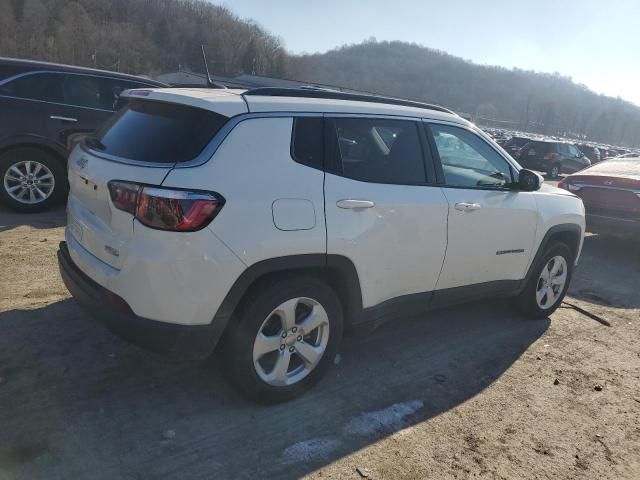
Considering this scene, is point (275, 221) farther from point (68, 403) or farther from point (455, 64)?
point (455, 64)

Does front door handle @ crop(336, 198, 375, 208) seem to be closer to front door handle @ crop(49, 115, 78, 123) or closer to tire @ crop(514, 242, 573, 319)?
tire @ crop(514, 242, 573, 319)

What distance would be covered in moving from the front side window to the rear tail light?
192cm

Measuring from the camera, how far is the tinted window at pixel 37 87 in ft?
21.3

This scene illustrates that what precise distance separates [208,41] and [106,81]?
86881 mm

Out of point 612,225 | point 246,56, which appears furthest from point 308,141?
point 246,56

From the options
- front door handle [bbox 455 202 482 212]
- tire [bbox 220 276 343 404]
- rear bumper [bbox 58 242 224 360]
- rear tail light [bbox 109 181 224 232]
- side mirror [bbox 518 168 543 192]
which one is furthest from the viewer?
side mirror [bbox 518 168 543 192]

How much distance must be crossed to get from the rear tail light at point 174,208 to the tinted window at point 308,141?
24.5 inches

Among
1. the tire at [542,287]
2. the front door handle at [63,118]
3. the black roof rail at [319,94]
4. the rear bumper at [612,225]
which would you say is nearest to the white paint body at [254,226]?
the black roof rail at [319,94]

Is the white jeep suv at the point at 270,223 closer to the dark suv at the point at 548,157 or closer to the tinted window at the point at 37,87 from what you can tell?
the tinted window at the point at 37,87

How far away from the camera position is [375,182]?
3375mm

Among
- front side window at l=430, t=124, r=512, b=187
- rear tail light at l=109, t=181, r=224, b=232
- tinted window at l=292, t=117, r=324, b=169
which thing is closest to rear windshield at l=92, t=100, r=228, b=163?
rear tail light at l=109, t=181, r=224, b=232

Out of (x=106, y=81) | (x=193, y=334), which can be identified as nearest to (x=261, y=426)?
(x=193, y=334)

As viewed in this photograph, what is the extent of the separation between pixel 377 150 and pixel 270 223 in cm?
108

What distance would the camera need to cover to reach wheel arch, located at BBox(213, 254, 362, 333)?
280 centimetres
